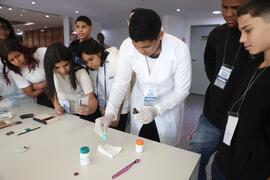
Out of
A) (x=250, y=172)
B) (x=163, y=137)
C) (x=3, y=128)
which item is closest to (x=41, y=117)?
(x=3, y=128)

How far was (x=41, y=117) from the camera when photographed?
1.37 meters

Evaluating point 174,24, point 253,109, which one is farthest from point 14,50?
point 174,24

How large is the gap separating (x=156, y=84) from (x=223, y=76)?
41cm

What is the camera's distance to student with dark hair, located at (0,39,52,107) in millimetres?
1471

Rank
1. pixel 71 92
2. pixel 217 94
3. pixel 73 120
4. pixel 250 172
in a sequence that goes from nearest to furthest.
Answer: pixel 250 172 < pixel 217 94 < pixel 73 120 < pixel 71 92

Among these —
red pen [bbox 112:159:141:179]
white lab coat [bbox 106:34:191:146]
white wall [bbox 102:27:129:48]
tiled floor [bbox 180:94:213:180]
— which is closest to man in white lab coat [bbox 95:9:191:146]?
white lab coat [bbox 106:34:191:146]

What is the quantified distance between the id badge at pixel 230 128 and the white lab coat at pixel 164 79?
40 cm

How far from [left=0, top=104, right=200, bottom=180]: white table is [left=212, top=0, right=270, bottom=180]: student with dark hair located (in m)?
0.20

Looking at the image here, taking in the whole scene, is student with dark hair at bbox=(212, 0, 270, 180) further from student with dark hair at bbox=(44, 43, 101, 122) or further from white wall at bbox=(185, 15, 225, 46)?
white wall at bbox=(185, 15, 225, 46)

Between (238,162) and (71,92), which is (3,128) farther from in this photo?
(238,162)

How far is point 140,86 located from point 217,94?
519mm

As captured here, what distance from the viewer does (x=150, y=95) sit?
4.17 feet

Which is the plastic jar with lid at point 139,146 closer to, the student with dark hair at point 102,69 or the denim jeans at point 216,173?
the denim jeans at point 216,173

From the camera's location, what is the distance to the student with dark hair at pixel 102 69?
1.50 m
